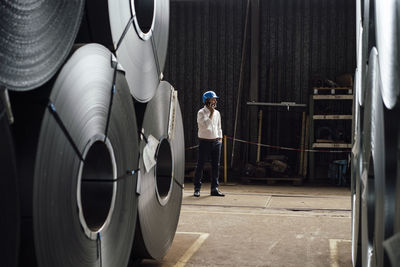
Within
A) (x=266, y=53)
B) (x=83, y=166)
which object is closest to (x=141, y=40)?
(x=83, y=166)

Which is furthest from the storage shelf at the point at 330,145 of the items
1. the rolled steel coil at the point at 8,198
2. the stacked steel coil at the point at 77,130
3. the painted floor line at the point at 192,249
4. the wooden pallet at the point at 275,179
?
the rolled steel coil at the point at 8,198

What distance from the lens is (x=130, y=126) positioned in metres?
2.44

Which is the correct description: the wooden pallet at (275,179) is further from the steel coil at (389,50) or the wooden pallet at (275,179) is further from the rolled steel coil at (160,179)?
the steel coil at (389,50)

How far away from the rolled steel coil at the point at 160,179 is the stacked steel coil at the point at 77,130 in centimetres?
2

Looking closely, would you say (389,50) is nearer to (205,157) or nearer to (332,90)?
(205,157)

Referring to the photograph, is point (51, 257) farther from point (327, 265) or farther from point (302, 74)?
point (302, 74)

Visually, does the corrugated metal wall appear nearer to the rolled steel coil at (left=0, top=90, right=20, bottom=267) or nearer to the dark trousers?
the dark trousers

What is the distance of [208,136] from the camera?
22.4ft

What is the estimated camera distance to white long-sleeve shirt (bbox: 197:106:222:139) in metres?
6.71

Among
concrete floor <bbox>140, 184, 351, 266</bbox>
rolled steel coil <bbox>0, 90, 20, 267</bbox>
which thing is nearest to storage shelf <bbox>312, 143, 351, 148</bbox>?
concrete floor <bbox>140, 184, 351, 266</bbox>

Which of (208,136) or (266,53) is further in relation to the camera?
(266,53)

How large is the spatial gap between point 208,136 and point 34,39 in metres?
5.37

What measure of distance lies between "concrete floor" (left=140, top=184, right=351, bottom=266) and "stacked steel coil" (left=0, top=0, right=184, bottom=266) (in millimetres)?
841

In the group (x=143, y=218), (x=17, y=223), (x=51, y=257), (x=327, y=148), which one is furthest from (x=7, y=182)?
(x=327, y=148)
